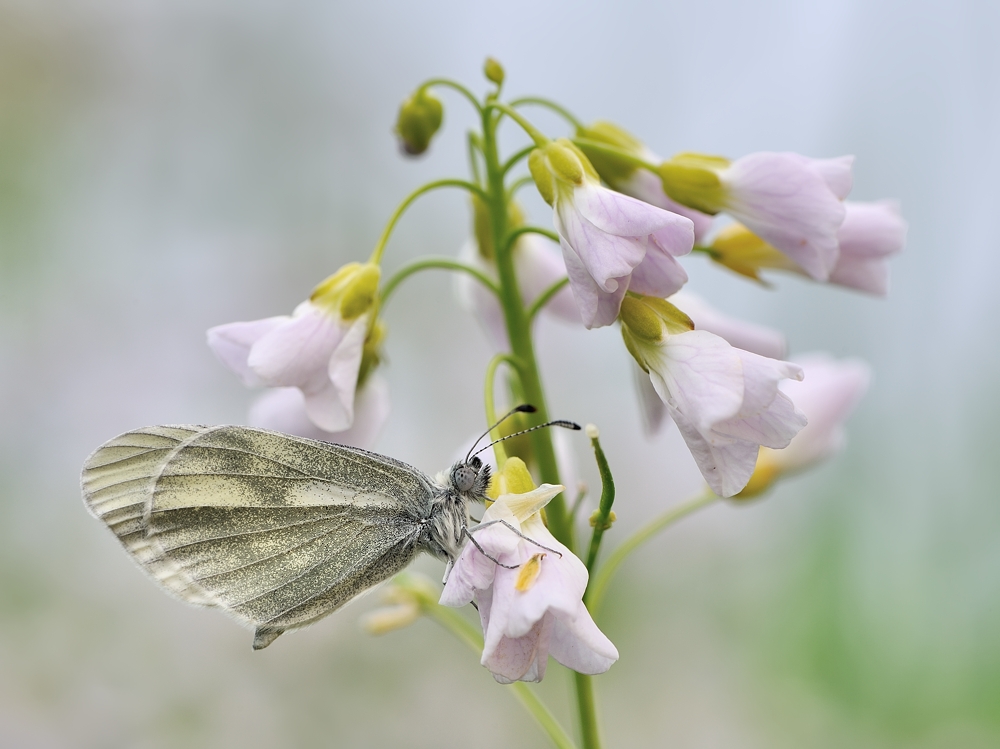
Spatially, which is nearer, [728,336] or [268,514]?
[268,514]

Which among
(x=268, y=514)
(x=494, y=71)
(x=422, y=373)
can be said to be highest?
(x=494, y=71)

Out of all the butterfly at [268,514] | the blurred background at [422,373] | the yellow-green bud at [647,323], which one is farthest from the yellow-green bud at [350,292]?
the blurred background at [422,373]

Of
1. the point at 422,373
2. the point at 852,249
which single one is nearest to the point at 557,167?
the point at 852,249

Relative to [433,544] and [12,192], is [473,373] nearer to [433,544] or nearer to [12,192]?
[12,192]

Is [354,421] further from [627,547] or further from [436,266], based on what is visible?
[627,547]

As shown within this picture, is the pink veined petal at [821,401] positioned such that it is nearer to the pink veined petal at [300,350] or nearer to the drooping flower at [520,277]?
the drooping flower at [520,277]

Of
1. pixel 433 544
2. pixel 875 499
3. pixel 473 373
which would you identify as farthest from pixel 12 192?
pixel 875 499

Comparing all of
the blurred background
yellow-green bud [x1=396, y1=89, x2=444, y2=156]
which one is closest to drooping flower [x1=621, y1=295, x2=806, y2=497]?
yellow-green bud [x1=396, y1=89, x2=444, y2=156]
